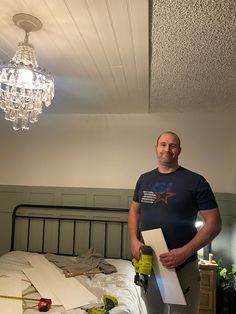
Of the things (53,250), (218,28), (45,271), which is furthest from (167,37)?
(53,250)

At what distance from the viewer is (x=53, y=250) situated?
3074mm

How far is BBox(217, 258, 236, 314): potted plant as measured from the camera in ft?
8.16

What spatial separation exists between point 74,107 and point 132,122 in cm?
69

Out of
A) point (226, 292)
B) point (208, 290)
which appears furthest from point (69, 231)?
point (226, 292)

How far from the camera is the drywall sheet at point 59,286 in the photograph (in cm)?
171

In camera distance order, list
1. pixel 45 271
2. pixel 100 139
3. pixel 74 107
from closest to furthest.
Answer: pixel 45 271
pixel 74 107
pixel 100 139

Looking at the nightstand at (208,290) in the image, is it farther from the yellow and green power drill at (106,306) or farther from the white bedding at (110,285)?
the yellow and green power drill at (106,306)

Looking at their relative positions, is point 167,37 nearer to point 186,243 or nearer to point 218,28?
point 218,28

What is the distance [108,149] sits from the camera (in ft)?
10.3

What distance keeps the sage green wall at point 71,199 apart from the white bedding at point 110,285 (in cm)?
65

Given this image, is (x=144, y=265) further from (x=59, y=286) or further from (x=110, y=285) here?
(x=59, y=286)

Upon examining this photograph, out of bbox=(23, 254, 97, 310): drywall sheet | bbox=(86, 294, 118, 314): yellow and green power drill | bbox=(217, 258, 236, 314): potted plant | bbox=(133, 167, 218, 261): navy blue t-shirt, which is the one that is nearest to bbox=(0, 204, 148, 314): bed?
bbox=(23, 254, 97, 310): drywall sheet

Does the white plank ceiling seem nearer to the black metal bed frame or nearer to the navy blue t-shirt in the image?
the navy blue t-shirt

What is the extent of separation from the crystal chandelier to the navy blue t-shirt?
88 cm
